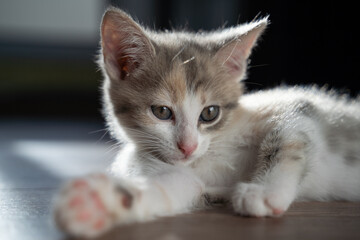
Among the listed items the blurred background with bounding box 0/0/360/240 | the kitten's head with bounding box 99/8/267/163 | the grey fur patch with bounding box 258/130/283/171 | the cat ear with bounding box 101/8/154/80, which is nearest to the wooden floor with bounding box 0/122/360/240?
the blurred background with bounding box 0/0/360/240

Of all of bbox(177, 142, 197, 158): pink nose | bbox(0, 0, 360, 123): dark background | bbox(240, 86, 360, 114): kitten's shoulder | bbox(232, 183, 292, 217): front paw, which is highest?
bbox(0, 0, 360, 123): dark background

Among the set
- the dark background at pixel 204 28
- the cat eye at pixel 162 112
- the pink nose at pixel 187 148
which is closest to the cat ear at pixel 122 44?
the cat eye at pixel 162 112

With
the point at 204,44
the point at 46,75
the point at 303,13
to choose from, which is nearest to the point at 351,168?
the point at 204,44

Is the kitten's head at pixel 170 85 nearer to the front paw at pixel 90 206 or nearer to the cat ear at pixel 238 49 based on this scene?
the cat ear at pixel 238 49

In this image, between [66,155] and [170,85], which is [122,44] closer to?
[170,85]

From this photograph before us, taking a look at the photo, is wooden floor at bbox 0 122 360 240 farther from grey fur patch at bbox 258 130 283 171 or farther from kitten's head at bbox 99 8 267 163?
kitten's head at bbox 99 8 267 163

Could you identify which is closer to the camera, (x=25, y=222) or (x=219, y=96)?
(x=25, y=222)

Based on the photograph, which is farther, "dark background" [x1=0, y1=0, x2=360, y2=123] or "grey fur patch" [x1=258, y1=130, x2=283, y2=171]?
"dark background" [x1=0, y1=0, x2=360, y2=123]

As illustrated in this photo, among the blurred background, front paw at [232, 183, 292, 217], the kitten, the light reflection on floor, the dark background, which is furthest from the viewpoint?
the dark background

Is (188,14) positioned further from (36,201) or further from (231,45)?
(36,201)
